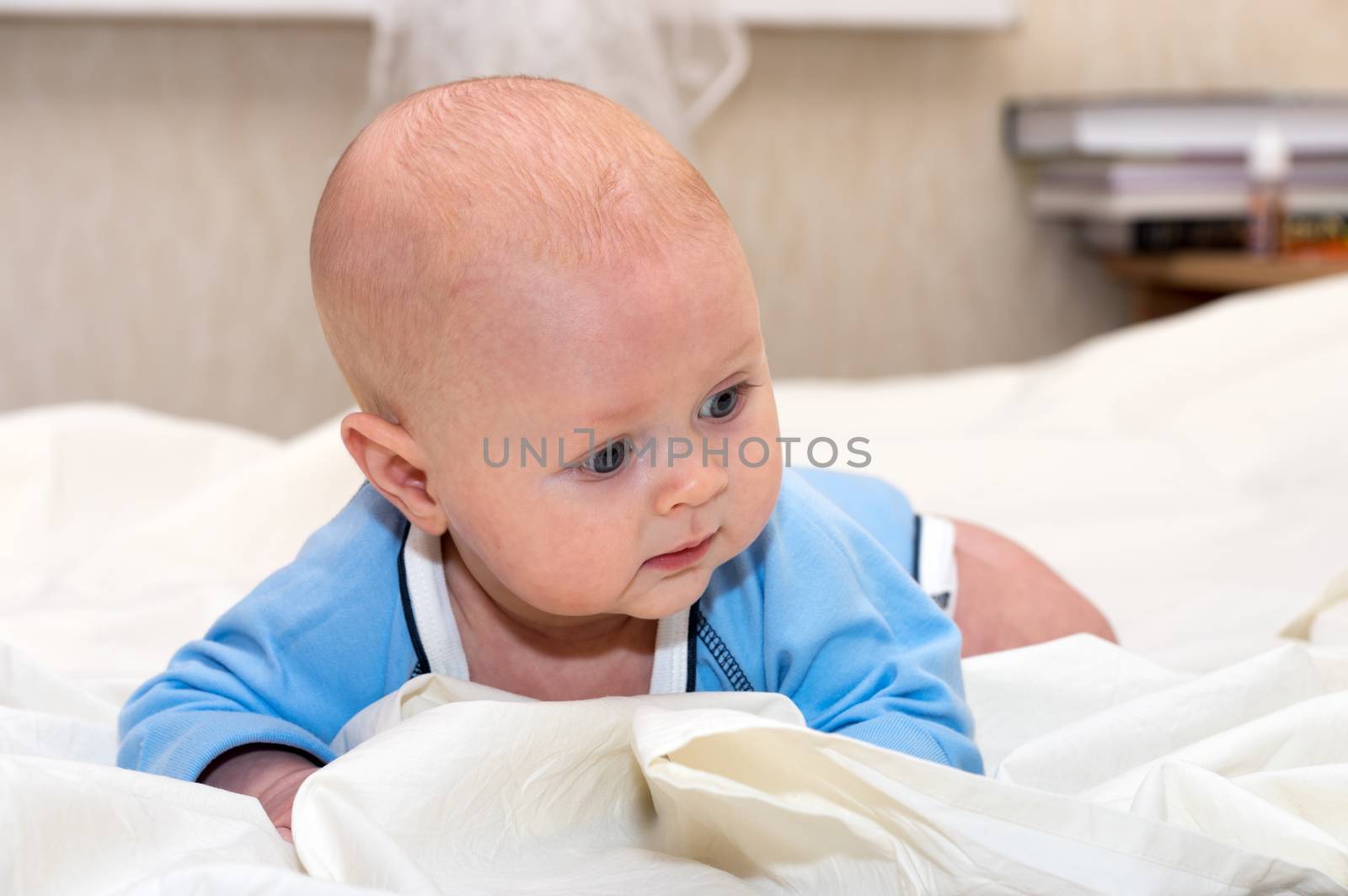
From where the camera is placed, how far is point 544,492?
25.7 inches

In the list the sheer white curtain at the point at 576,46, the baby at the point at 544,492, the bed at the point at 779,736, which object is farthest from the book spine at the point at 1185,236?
the baby at the point at 544,492

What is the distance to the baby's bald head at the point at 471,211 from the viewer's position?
63cm

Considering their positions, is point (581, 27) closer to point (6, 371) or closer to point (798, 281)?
point (798, 281)

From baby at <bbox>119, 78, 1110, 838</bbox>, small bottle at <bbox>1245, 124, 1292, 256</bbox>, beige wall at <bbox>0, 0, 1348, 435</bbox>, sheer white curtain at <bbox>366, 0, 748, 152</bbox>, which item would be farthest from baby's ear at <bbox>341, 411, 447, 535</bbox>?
small bottle at <bbox>1245, 124, 1292, 256</bbox>

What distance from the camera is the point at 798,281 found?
235 centimetres

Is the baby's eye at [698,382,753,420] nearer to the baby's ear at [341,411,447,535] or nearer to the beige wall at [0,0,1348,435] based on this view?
the baby's ear at [341,411,447,535]

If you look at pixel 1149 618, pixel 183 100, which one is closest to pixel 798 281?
pixel 183 100

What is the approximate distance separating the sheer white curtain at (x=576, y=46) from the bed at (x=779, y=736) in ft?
2.52

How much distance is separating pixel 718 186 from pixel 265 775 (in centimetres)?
170

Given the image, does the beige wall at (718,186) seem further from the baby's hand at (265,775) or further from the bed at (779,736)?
the baby's hand at (265,775)

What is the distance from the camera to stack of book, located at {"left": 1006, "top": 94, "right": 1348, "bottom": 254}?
2043mm

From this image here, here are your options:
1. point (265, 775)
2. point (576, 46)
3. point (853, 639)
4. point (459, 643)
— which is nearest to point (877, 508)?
point (853, 639)

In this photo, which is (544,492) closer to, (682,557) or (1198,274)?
(682,557)

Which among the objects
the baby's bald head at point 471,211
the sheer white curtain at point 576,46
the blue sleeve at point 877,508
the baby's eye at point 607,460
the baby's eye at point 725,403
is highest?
the sheer white curtain at point 576,46
